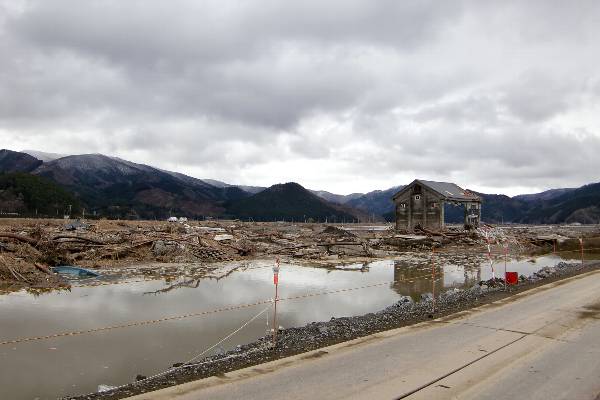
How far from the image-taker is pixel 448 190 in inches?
2163

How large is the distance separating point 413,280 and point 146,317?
1411 cm

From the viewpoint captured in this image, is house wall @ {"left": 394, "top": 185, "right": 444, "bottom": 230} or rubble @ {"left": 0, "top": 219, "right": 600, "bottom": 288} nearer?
rubble @ {"left": 0, "top": 219, "right": 600, "bottom": 288}

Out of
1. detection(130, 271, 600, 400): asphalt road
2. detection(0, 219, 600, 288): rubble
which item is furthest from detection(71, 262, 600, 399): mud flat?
detection(0, 219, 600, 288): rubble

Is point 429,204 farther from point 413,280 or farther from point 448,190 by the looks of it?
point 413,280

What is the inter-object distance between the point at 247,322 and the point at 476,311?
6814 mm

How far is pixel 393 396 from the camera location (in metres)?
6.38

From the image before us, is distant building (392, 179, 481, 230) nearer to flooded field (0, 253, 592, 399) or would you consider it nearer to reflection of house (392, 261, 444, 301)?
reflection of house (392, 261, 444, 301)

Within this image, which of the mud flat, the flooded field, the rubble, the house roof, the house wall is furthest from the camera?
the house roof

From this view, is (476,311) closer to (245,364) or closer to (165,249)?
(245,364)

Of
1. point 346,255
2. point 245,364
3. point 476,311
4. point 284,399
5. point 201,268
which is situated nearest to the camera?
point 284,399

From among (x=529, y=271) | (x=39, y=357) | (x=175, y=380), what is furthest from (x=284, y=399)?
(x=529, y=271)

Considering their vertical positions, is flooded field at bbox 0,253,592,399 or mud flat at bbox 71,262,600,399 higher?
mud flat at bbox 71,262,600,399

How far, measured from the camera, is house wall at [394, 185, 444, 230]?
50.6m

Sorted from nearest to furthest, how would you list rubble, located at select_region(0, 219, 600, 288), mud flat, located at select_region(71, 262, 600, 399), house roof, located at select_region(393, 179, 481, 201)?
mud flat, located at select_region(71, 262, 600, 399)
rubble, located at select_region(0, 219, 600, 288)
house roof, located at select_region(393, 179, 481, 201)
